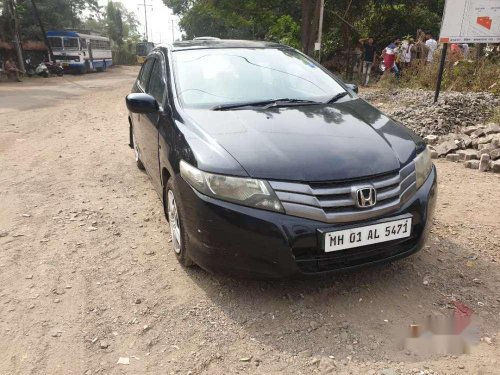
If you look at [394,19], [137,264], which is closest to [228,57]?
[137,264]

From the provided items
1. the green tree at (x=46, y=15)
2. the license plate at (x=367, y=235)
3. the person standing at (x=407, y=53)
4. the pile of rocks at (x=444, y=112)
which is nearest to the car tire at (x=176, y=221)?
the license plate at (x=367, y=235)

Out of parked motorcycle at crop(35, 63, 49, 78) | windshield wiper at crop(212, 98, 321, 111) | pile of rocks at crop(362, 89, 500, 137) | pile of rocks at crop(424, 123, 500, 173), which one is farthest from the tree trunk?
parked motorcycle at crop(35, 63, 49, 78)

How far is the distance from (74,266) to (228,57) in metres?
2.21

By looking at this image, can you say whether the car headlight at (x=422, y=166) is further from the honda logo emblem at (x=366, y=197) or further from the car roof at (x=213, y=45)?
the car roof at (x=213, y=45)

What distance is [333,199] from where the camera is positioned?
8.13ft

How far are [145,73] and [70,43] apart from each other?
1119 inches

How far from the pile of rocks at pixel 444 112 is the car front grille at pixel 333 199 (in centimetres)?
471

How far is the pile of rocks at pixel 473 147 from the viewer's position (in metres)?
5.39

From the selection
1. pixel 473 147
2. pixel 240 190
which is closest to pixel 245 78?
pixel 240 190

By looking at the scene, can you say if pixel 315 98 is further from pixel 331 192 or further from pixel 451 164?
pixel 451 164

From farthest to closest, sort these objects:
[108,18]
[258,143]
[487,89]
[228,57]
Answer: [108,18]
[487,89]
[228,57]
[258,143]

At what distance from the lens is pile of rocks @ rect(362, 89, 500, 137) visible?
22.8ft

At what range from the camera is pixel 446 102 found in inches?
311

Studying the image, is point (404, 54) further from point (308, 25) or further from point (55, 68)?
point (55, 68)
